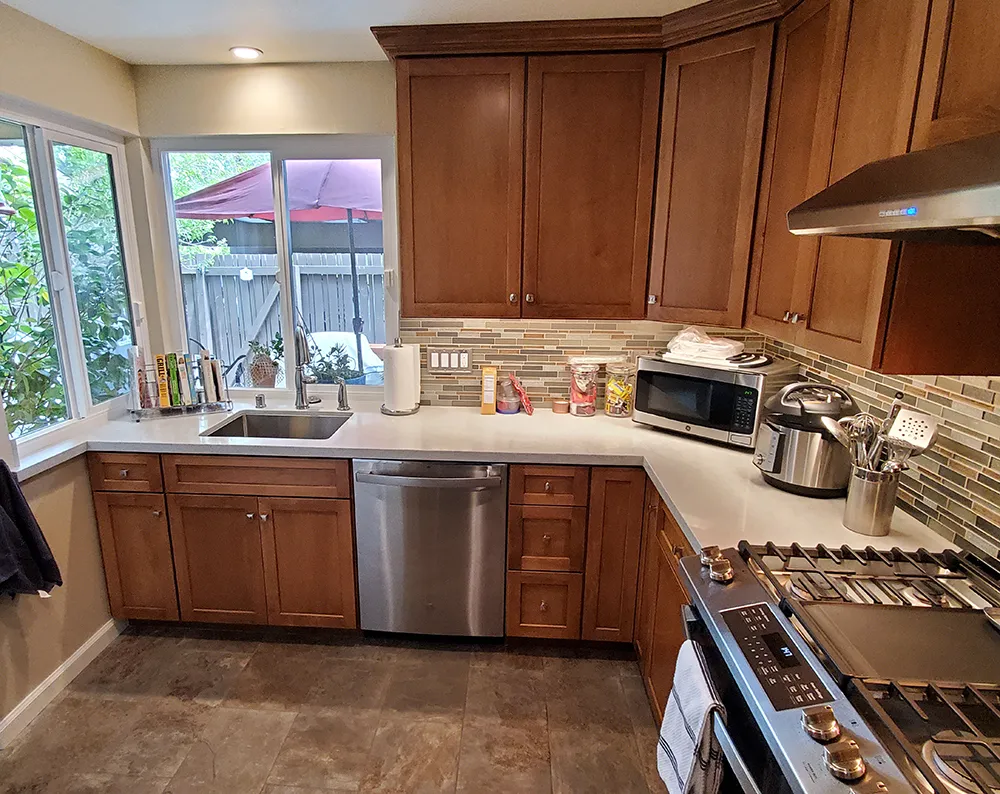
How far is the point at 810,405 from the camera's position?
180cm

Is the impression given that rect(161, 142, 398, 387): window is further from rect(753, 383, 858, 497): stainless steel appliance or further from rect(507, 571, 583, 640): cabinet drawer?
rect(753, 383, 858, 497): stainless steel appliance

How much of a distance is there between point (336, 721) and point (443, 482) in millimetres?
909

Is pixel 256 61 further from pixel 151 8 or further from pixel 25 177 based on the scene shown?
pixel 25 177

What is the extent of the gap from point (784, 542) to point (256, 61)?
2731 millimetres

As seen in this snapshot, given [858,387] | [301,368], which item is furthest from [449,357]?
[858,387]

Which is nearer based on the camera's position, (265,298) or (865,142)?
(865,142)

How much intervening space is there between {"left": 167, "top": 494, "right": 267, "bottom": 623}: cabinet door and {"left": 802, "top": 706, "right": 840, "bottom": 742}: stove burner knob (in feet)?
6.67

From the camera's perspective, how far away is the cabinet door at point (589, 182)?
2.27 metres

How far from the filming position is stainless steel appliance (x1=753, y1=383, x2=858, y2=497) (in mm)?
1752

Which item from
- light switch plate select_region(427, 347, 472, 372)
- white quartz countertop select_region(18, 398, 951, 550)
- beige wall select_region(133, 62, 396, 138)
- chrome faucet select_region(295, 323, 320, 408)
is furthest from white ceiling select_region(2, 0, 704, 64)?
white quartz countertop select_region(18, 398, 951, 550)

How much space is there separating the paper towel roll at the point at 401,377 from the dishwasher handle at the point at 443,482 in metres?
0.49

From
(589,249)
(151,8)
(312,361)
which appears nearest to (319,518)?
(312,361)

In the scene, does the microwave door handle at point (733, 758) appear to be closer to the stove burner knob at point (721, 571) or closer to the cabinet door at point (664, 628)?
the stove burner knob at point (721, 571)

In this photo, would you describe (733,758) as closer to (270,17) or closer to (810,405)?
(810,405)
